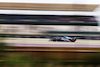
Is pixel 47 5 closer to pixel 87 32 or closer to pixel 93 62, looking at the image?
pixel 87 32

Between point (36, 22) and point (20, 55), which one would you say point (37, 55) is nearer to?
point (20, 55)

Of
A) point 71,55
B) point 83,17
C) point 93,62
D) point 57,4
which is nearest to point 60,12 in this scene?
point 57,4

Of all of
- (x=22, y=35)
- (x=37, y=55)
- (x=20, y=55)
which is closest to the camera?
(x=20, y=55)

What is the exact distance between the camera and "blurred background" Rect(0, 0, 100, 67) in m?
3.13

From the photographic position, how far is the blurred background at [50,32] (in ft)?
10.3

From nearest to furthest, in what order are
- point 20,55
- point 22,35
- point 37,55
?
point 20,55, point 37,55, point 22,35

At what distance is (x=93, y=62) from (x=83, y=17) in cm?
77

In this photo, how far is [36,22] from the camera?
3467 millimetres

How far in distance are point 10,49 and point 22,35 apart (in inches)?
16.5

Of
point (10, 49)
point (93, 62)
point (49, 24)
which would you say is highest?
point (49, 24)

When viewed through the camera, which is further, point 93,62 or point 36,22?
point 36,22

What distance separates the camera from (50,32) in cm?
351

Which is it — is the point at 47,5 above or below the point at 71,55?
above

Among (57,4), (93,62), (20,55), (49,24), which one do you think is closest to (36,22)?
(49,24)
